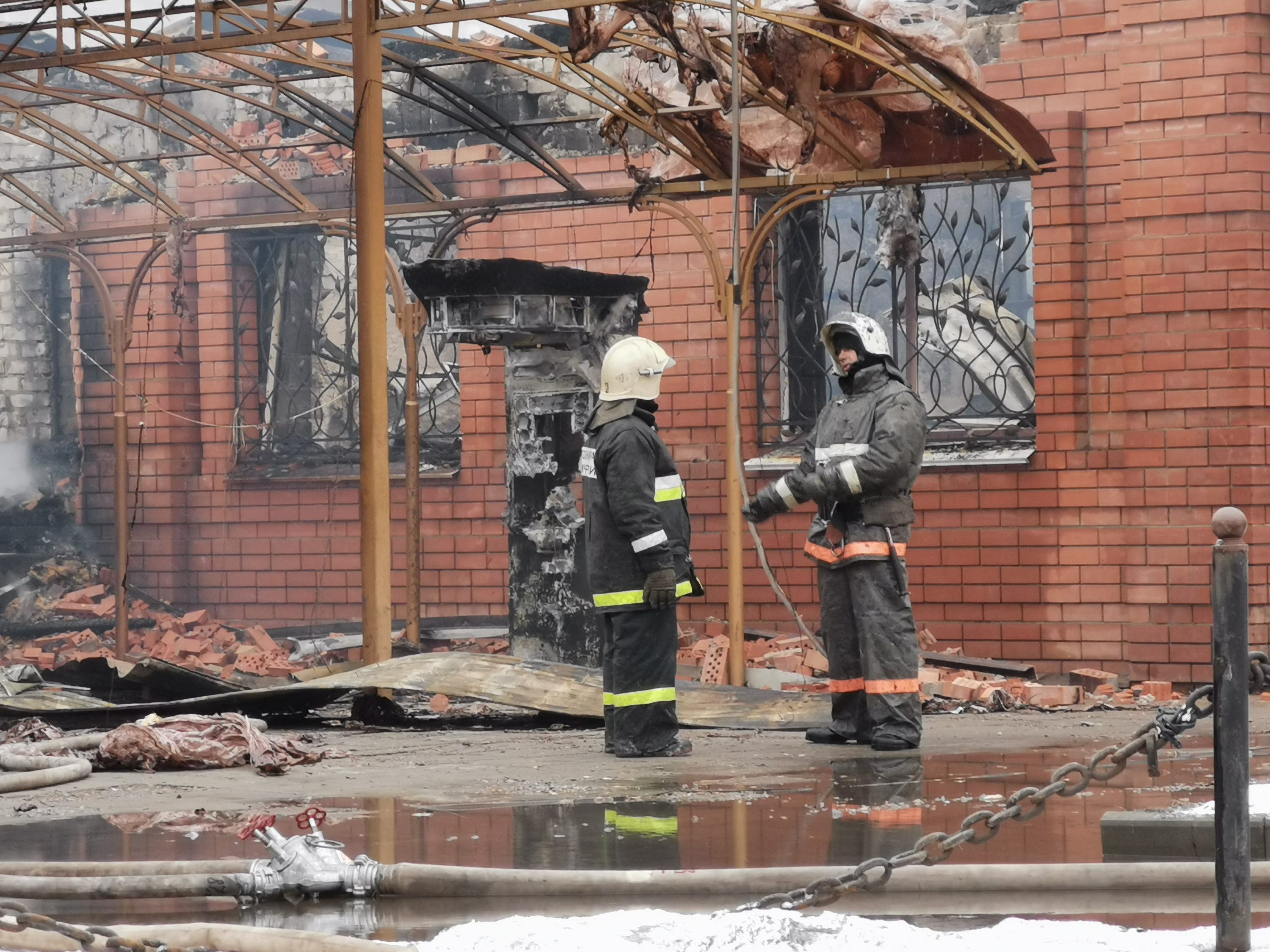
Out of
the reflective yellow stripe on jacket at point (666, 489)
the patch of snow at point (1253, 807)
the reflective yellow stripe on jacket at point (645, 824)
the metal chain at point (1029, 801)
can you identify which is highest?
the reflective yellow stripe on jacket at point (666, 489)

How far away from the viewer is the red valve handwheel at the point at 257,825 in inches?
194

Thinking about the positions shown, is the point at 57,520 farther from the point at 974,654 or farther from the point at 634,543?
the point at 634,543

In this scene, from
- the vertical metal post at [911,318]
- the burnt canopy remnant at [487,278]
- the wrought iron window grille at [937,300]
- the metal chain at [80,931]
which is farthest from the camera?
the vertical metal post at [911,318]

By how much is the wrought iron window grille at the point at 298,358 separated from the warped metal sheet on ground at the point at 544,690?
18.9ft

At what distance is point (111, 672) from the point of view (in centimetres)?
969

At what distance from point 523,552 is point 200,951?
22.8 ft

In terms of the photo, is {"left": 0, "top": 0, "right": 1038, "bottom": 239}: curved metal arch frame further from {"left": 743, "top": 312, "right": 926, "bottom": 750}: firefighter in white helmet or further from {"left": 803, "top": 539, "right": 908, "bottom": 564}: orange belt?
{"left": 803, "top": 539, "right": 908, "bottom": 564}: orange belt

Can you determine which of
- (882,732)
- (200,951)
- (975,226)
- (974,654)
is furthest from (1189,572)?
(200,951)

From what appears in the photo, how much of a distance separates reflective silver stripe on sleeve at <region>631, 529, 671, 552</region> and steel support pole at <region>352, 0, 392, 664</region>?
76.4 inches

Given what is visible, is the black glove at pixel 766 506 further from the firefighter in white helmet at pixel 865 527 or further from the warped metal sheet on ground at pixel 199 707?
the warped metal sheet on ground at pixel 199 707

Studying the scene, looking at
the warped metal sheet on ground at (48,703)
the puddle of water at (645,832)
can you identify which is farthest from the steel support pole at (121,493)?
the puddle of water at (645,832)

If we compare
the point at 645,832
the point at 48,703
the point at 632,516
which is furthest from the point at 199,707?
the point at 645,832

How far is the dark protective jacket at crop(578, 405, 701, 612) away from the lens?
24.5 ft

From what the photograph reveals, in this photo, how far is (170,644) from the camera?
13.9m
